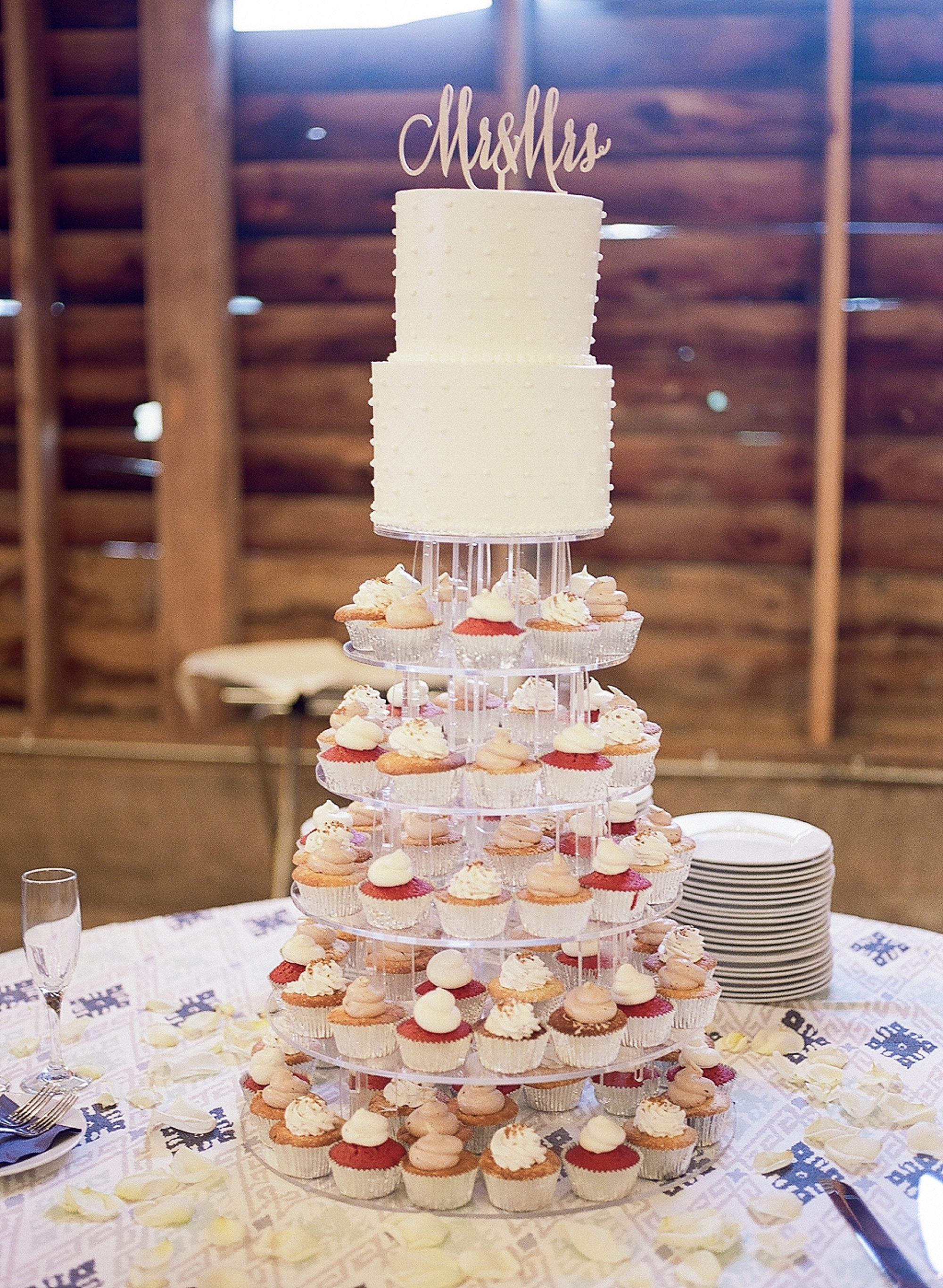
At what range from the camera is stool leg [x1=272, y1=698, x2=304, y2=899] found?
3.47 metres

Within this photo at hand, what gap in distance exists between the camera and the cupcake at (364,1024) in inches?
66.5

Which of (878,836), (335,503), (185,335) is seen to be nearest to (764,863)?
(878,836)

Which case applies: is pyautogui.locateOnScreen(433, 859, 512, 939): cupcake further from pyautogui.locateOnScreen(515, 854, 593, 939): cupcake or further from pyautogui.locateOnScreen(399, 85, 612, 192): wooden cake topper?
pyautogui.locateOnScreen(399, 85, 612, 192): wooden cake topper

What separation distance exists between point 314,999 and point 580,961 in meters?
0.34

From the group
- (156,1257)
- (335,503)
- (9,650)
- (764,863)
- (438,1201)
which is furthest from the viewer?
(9,650)

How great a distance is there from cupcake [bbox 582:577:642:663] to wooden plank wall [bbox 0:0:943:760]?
6.98ft

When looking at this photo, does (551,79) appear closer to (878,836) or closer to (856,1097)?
(878,836)

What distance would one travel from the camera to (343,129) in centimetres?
402

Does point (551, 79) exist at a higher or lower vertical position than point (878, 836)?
higher

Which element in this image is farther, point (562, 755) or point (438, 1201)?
point (562, 755)

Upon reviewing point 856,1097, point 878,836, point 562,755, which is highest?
point 562,755

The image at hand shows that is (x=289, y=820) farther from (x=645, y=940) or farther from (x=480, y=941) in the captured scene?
(x=480, y=941)

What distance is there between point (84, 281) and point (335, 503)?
3.35ft

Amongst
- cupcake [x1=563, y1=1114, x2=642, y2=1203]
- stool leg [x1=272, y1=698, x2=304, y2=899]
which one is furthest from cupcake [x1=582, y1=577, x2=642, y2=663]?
stool leg [x1=272, y1=698, x2=304, y2=899]
